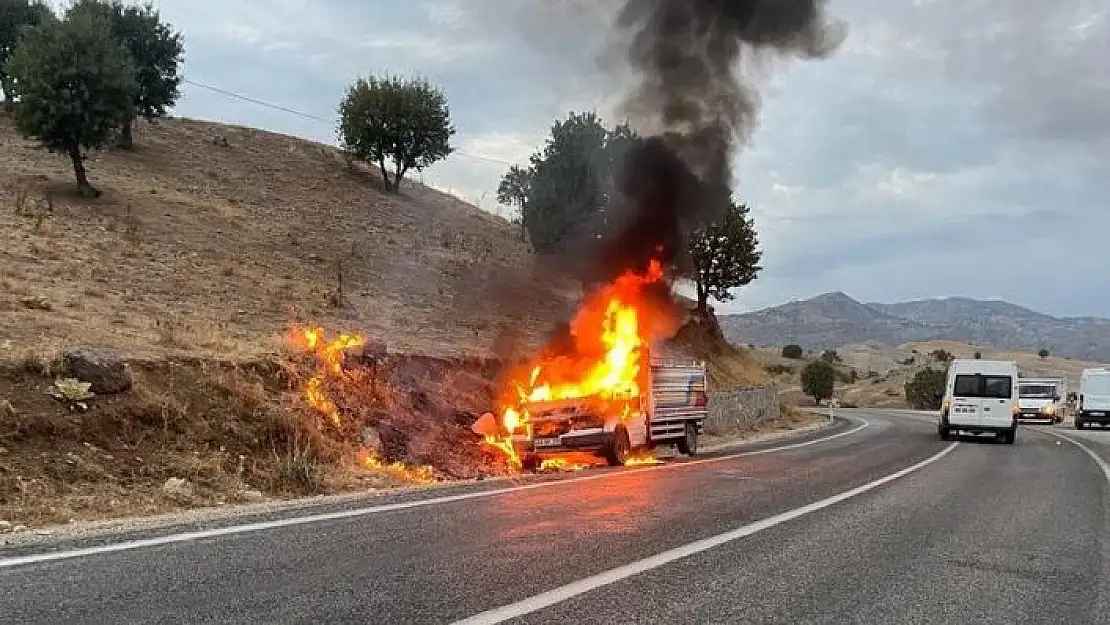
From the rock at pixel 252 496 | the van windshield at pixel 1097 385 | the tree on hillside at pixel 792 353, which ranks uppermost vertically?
the tree on hillside at pixel 792 353

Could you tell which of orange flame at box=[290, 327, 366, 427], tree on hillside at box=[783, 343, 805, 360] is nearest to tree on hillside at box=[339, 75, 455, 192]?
orange flame at box=[290, 327, 366, 427]

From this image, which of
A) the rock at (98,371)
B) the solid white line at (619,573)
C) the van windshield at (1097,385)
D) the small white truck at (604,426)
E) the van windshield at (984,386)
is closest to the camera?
the solid white line at (619,573)

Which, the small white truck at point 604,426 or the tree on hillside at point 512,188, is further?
the tree on hillside at point 512,188

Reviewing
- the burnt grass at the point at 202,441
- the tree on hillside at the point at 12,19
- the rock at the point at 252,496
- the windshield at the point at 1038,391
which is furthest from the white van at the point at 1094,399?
Answer: the tree on hillside at the point at 12,19

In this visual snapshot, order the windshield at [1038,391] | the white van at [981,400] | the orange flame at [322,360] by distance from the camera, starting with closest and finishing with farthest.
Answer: the orange flame at [322,360], the white van at [981,400], the windshield at [1038,391]

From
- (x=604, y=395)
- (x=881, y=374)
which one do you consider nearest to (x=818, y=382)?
(x=881, y=374)

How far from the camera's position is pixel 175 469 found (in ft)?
39.3

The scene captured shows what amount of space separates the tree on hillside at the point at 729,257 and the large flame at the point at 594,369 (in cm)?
2360

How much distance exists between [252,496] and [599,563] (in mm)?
6911

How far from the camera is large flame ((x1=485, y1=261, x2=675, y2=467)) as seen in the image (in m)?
17.6

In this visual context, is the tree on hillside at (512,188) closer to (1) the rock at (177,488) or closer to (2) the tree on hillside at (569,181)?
(2) the tree on hillside at (569,181)

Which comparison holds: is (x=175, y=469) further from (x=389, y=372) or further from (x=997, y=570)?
(x=997, y=570)

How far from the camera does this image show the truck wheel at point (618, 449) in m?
16.8

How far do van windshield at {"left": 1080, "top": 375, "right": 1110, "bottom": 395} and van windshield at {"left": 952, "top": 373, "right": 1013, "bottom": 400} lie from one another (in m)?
14.7
